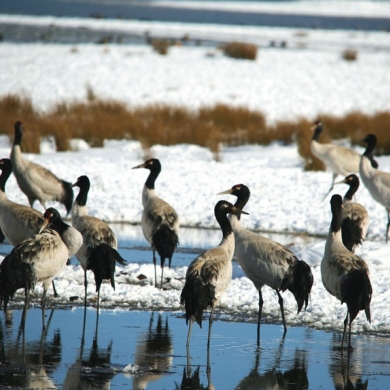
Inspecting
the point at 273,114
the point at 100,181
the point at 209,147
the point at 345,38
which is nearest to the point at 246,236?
the point at 100,181

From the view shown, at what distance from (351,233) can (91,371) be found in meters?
5.62

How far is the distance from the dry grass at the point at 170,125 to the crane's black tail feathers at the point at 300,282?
10915 millimetres

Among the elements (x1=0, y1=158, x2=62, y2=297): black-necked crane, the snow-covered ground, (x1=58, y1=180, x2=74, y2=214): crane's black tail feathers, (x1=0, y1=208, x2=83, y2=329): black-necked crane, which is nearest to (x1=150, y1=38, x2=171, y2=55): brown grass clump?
the snow-covered ground

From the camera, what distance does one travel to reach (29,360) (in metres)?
7.05

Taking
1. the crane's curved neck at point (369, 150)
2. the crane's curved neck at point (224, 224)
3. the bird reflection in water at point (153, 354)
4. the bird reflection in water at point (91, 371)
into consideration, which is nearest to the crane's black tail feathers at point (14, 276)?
the bird reflection in water at point (91, 371)

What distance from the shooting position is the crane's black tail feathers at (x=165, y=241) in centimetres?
1073

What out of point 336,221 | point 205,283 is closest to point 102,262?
point 205,283

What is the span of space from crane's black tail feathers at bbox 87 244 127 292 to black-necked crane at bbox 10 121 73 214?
495 cm

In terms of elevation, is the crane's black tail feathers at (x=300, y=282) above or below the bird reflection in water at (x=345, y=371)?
above

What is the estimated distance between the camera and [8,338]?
7742 mm

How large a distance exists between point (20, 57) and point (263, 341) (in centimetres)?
2741

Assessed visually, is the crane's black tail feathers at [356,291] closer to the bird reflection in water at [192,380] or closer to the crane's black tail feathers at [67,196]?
the bird reflection in water at [192,380]

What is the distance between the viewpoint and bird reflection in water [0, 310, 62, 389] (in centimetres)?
641

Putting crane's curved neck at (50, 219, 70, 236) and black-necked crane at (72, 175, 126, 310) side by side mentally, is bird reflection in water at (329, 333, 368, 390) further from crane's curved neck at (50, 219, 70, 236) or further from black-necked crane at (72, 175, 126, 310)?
crane's curved neck at (50, 219, 70, 236)
